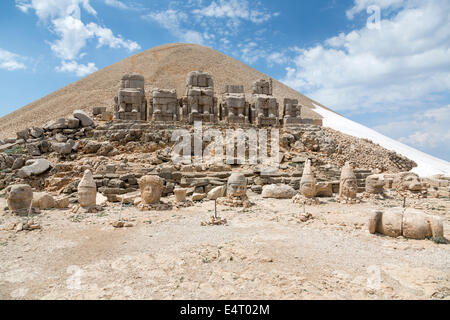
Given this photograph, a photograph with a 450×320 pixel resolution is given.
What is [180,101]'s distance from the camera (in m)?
16.7

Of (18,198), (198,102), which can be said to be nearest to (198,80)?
(198,102)

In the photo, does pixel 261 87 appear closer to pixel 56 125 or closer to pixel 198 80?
pixel 198 80

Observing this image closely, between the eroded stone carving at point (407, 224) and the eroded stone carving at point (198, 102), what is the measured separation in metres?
11.3

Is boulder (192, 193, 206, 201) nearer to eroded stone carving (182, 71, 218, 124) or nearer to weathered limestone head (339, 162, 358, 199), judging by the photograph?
weathered limestone head (339, 162, 358, 199)

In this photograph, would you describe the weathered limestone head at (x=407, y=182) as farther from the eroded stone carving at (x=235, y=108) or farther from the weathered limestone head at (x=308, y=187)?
the eroded stone carving at (x=235, y=108)

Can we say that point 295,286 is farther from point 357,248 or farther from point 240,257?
point 357,248

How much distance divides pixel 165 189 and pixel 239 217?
3.86 metres

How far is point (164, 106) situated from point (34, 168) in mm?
7118

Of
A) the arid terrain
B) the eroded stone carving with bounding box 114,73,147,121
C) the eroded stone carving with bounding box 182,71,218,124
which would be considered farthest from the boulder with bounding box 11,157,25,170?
the arid terrain

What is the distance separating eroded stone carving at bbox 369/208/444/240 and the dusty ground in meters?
0.19

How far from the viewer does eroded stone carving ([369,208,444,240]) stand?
5.60 m

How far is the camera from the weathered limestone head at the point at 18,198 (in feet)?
26.0

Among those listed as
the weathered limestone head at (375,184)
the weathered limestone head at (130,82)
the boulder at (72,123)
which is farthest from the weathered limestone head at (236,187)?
the weathered limestone head at (130,82)

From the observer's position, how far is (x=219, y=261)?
463 cm
